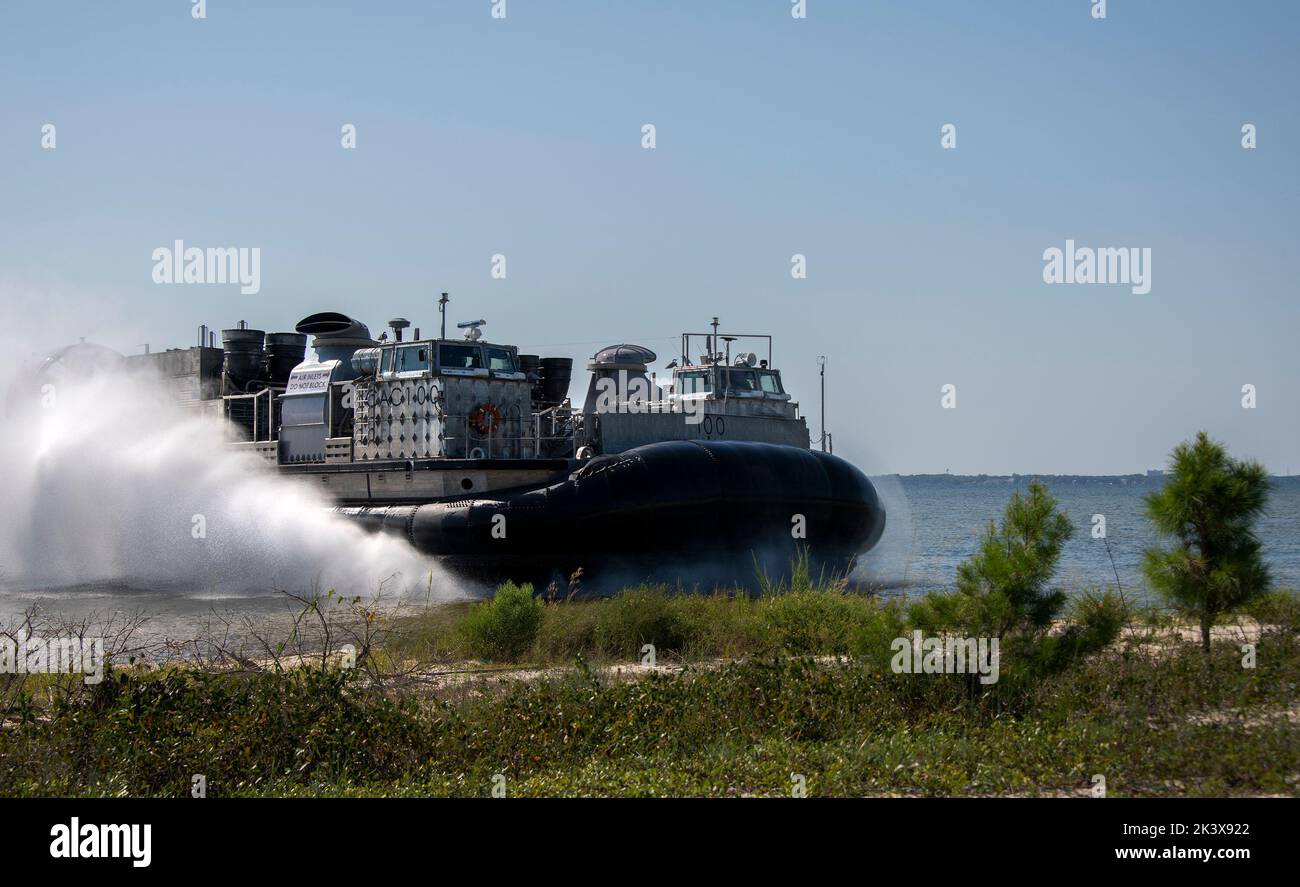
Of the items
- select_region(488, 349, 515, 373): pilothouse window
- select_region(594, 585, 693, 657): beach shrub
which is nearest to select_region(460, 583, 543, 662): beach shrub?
select_region(594, 585, 693, 657): beach shrub

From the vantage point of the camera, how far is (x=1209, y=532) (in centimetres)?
844

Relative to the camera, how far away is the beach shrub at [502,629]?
1156 centimetres

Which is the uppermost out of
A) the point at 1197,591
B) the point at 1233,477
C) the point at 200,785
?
the point at 1233,477

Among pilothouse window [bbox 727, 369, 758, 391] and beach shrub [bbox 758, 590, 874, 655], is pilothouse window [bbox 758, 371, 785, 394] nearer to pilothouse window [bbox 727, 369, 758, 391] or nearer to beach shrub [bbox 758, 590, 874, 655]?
pilothouse window [bbox 727, 369, 758, 391]

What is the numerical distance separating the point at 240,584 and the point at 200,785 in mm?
13216

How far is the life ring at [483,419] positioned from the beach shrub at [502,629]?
7248mm

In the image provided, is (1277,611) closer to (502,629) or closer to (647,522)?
(502,629)

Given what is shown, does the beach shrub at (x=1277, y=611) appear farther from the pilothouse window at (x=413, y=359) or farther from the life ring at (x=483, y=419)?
the pilothouse window at (x=413, y=359)

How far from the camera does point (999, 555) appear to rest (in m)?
7.68

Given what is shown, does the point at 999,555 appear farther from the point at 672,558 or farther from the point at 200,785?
the point at 672,558

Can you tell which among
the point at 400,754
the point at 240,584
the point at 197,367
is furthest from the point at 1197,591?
the point at 197,367

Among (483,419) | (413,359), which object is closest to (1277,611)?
(483,419)

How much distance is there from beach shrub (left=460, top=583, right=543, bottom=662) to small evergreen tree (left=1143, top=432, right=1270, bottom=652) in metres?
5.78
